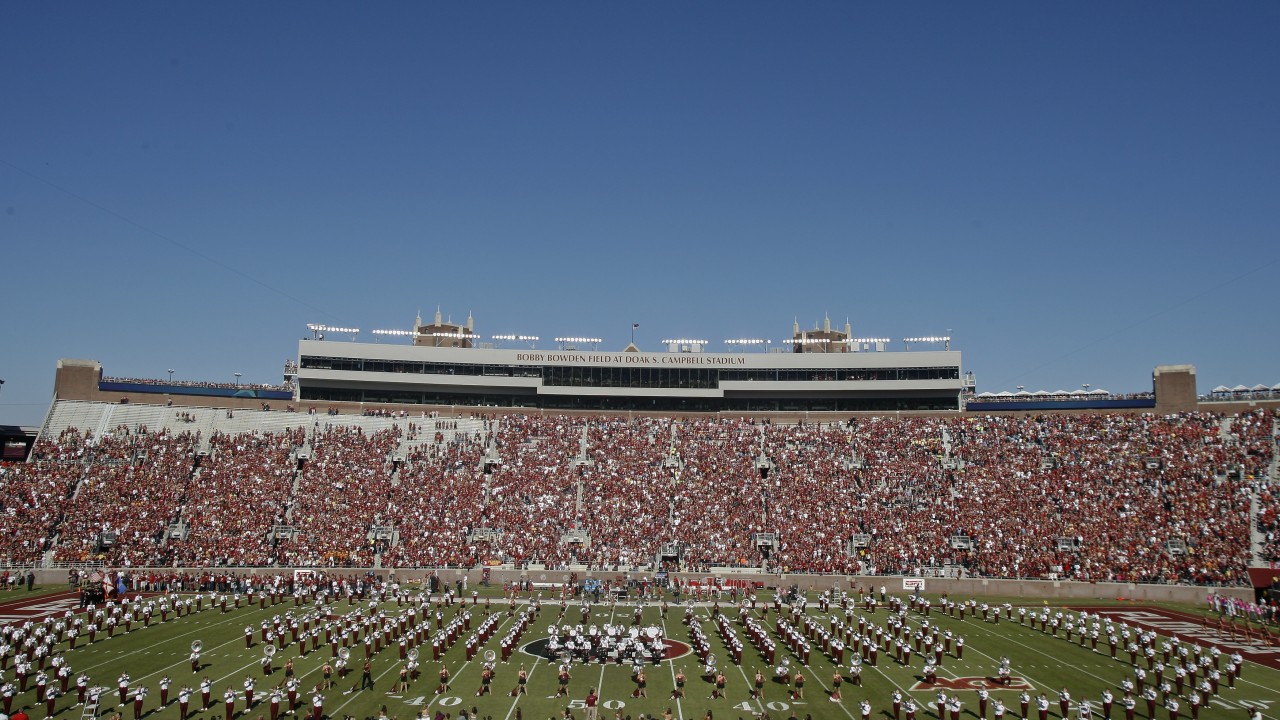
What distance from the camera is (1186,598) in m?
41.7

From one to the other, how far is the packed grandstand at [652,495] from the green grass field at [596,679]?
37.9ft

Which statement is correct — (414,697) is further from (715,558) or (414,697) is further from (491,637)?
(715,558)

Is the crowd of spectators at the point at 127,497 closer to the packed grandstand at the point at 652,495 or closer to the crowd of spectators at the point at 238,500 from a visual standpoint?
the packed grandstand at the point at 652,495

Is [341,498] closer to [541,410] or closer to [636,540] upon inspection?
[636,540]

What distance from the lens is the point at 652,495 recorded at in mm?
52469

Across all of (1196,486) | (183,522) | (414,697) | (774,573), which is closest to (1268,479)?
(1196,486)

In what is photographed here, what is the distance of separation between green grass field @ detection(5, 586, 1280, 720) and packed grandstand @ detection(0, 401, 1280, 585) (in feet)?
37.9

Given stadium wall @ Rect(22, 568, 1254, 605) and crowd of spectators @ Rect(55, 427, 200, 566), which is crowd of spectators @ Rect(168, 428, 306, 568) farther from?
stadium wall @ Rect(22, 568, 1254, 605)

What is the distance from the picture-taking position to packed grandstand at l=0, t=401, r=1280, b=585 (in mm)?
45562

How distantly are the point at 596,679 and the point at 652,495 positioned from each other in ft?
83.2

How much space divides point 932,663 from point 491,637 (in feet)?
50.6

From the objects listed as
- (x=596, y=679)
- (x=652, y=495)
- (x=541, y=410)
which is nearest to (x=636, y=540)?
(x=652, y=495)

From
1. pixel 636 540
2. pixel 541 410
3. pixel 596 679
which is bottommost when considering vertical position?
pixel 596 679

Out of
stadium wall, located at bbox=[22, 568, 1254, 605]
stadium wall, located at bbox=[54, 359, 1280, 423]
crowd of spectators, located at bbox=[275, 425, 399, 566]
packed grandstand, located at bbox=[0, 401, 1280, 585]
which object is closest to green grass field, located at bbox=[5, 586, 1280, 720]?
stadium wall, located at bbox=[22, 568, 1254, 605]
